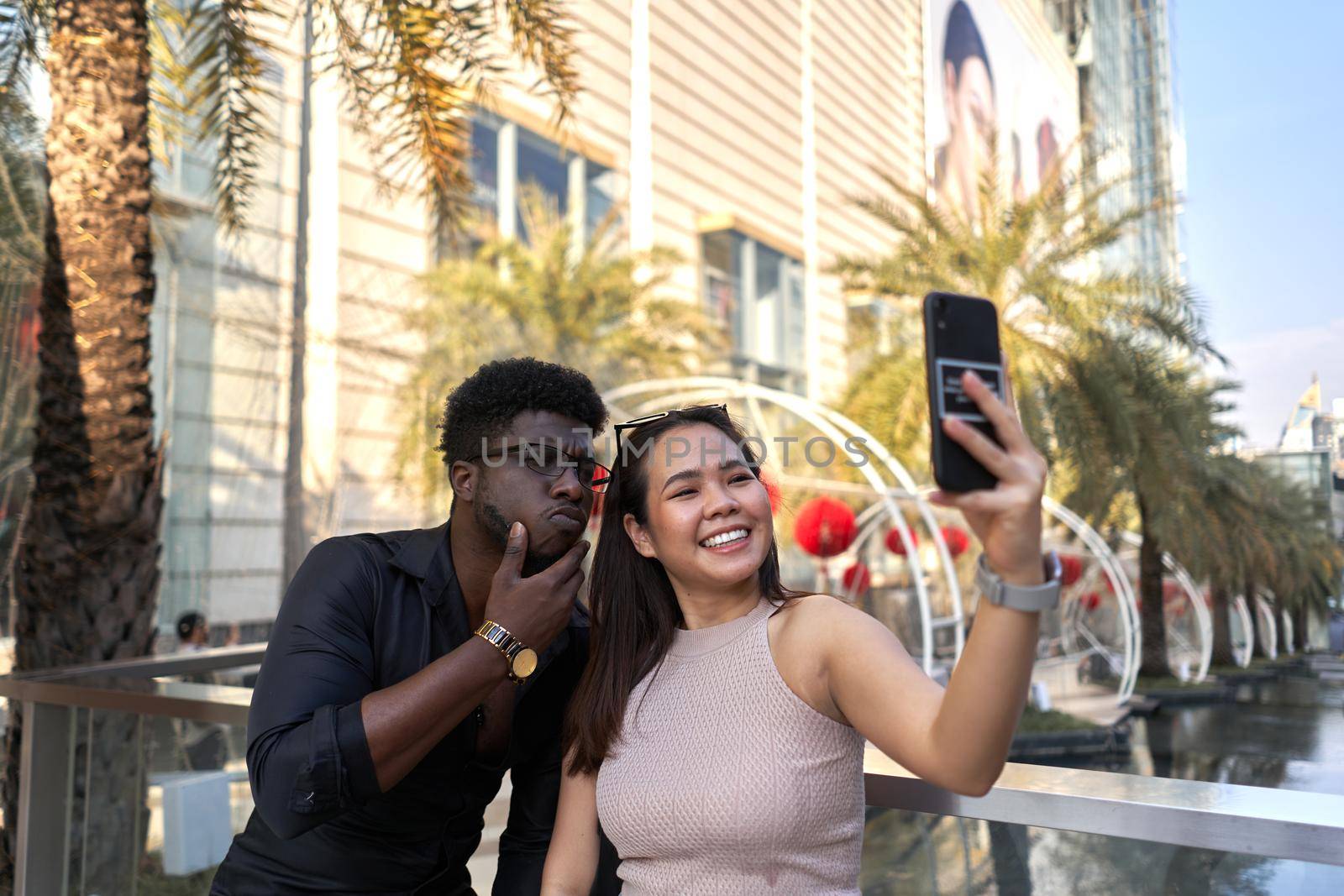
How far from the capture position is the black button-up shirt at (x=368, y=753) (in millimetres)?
1749

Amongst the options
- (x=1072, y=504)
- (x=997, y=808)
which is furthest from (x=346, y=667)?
(x=1072, y=504)

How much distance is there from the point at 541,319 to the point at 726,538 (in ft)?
49.9

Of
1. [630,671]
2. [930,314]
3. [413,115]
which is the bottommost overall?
[630,671]

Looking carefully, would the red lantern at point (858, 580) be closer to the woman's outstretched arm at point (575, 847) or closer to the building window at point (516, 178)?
the building window at point (516, 178)

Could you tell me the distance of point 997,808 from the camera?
179 centimetres

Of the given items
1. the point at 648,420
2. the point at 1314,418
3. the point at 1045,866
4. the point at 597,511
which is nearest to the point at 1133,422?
the point at 597,511

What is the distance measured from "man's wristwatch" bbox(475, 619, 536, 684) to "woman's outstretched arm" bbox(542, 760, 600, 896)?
0.34m

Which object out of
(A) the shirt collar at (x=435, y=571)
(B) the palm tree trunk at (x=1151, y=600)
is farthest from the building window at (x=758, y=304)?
(A) the shirt collar at (x=435, y=571)

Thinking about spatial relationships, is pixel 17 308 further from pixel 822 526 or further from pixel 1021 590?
pixel 822 526

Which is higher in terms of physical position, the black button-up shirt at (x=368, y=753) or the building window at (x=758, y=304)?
the building window at (x=758, y=304)

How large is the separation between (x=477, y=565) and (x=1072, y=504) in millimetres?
17349

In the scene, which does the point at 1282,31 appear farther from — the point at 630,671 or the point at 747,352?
the point at 630,671

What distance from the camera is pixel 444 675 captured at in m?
1.76

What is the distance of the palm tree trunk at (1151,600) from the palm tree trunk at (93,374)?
677 inches
